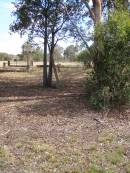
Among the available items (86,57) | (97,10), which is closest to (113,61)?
(86,57)

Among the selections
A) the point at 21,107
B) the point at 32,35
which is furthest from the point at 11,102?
the point at 32,35

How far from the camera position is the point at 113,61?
11.6 m

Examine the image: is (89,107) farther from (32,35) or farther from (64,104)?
(32,35)

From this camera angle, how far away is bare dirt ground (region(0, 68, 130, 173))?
819 centimetres

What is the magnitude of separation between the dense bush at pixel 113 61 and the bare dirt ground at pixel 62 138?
368 mm

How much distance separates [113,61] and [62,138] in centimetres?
299

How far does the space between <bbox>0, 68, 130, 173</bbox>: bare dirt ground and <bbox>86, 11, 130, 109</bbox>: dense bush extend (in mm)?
368

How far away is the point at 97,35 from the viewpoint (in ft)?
38.3

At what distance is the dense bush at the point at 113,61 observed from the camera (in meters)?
11.4

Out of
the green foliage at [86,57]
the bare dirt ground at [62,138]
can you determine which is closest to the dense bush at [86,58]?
the green foliage at [86,57]

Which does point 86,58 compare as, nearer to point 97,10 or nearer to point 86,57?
point 86,57

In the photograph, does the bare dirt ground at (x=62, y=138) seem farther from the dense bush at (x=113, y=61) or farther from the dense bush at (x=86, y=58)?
the dense bush at (x=86, y=58)

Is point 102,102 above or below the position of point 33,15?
below

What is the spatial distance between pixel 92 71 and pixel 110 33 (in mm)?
1237
